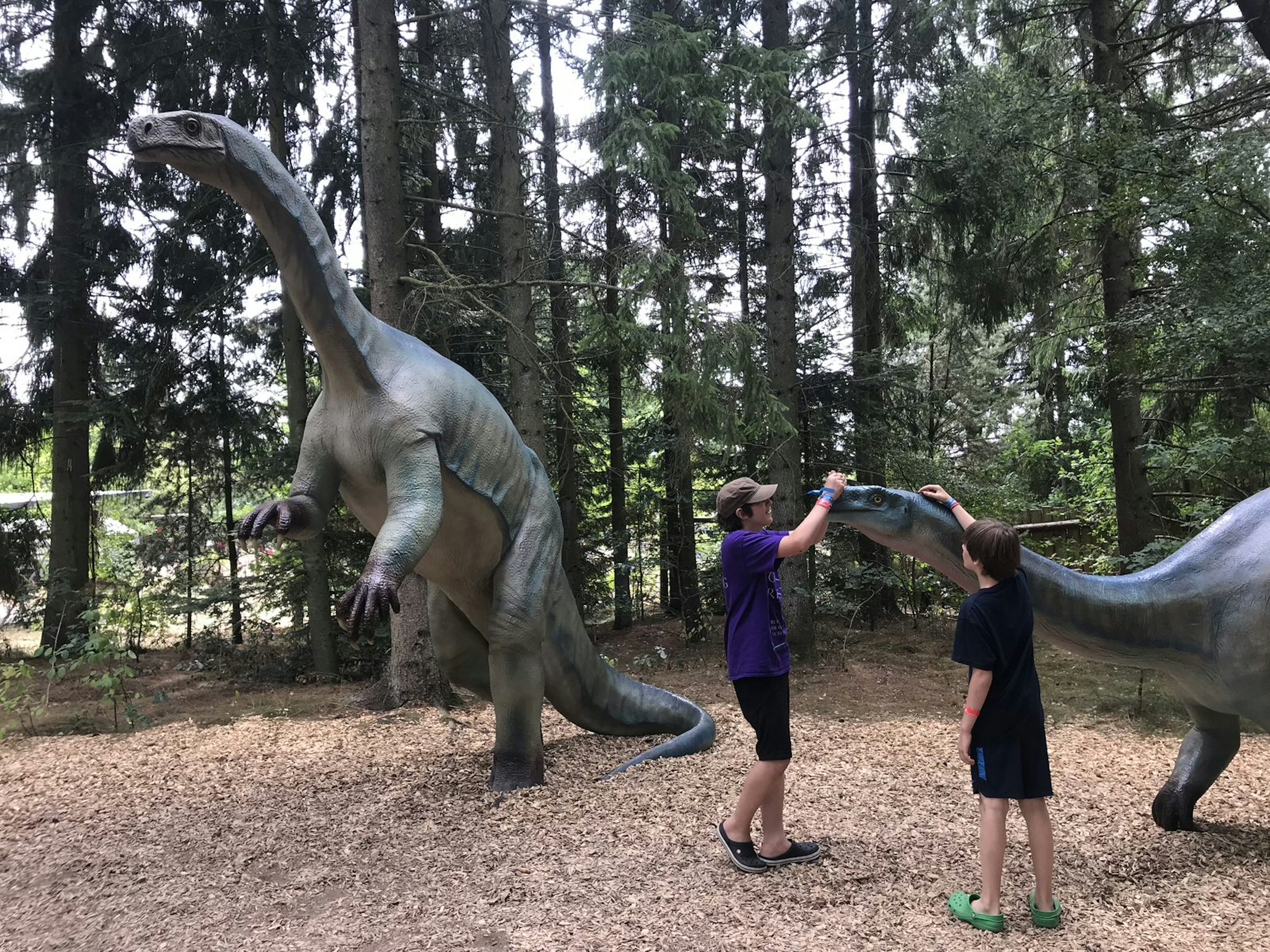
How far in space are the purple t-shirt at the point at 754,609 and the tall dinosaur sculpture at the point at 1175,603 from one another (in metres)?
0.32

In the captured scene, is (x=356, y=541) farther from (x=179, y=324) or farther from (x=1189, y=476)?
(x=1189, y=476)

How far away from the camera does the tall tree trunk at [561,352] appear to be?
989cm

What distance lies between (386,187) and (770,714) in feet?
18.7

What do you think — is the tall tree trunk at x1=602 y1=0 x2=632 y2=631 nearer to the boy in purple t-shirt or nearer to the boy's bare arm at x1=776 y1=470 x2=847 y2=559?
the boy in purple t-shirt

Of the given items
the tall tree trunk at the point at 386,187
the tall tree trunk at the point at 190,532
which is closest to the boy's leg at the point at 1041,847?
the tall tree trunk at the point at 386,187

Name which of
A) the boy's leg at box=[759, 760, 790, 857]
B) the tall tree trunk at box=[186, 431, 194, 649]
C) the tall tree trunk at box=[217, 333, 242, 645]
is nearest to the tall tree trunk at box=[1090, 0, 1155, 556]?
the boy's leg at box=[759, 760, 790, 857]

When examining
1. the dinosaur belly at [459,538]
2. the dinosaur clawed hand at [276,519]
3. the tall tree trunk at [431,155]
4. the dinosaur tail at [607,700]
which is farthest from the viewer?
the tall tree trunk at [431,155]

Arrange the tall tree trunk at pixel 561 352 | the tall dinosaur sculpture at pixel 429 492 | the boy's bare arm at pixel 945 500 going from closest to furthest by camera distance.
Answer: the boy's bare arm at pixel 945 500
the tall dinosaur sculpture at pixel 429 492
the tall tree trunk at pixel 561 352

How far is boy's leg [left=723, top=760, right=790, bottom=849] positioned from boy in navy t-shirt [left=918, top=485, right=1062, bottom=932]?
2.41ft

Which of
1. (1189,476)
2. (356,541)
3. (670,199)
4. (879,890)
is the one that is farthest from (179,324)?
(1189,476)

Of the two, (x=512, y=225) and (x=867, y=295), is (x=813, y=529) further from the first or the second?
(x=867, y=295)

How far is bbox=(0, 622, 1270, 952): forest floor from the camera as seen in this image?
125 inches

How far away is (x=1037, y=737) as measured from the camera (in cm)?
302

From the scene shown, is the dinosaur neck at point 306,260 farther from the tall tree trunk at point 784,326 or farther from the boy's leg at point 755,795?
the tall tree trunk at point 784,326
